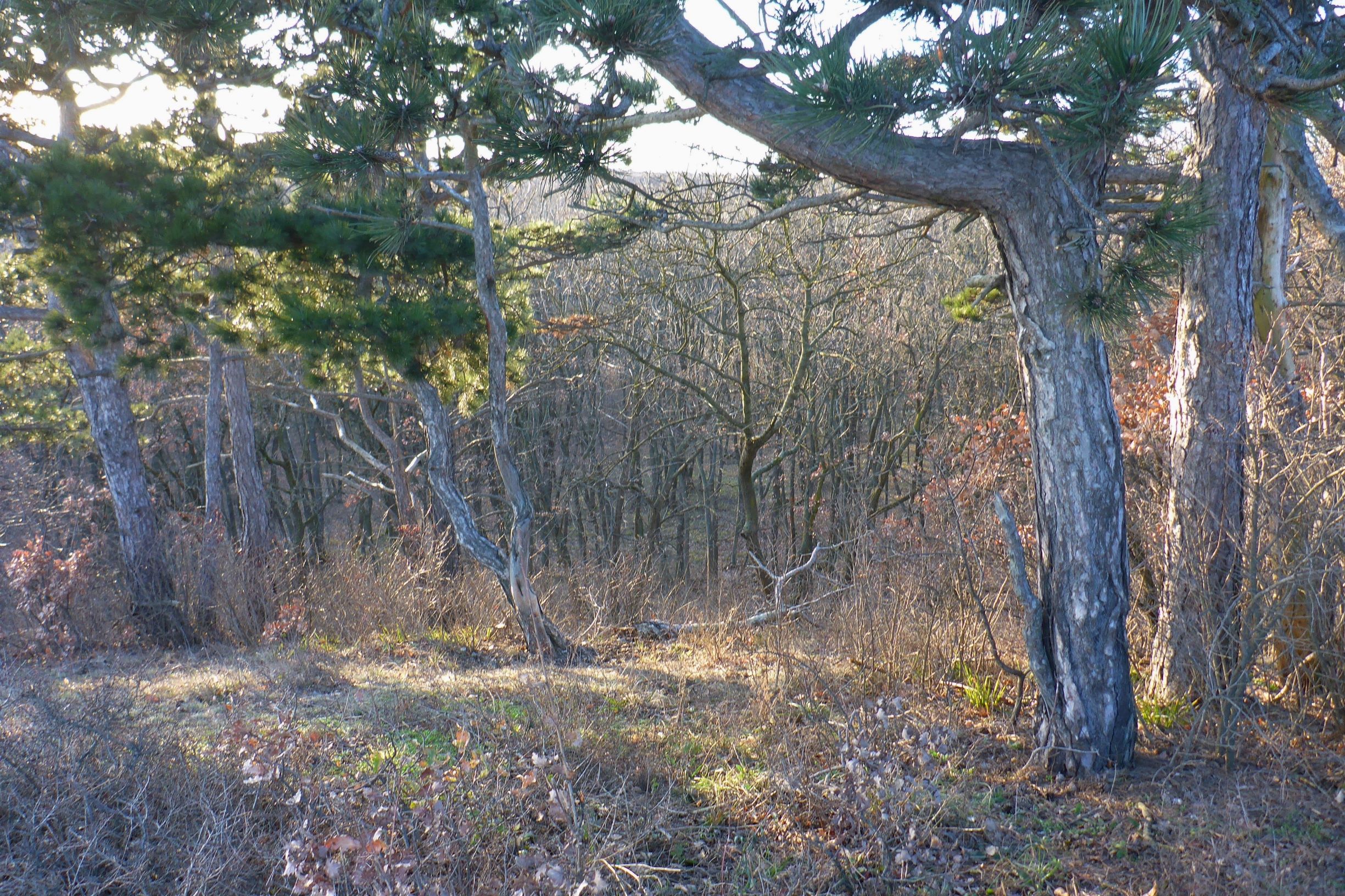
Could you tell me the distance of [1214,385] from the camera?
4602mm

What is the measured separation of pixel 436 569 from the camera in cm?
916

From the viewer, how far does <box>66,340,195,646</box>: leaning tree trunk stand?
30.1ft

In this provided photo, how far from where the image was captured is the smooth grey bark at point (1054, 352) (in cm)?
370

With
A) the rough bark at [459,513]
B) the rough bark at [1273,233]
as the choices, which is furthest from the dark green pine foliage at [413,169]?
the rough bark at [1273,233]

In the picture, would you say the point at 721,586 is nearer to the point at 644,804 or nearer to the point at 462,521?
the point at 462,521

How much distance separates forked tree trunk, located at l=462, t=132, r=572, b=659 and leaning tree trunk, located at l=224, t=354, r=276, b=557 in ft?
15.7

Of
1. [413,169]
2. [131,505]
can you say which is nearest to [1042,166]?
[413,169]

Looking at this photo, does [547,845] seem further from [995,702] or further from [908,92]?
[908,92]

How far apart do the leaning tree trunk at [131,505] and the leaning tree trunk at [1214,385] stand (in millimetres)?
9188

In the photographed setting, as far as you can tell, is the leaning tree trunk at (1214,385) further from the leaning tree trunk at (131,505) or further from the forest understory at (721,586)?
the leaning tree trunk at (131,505)

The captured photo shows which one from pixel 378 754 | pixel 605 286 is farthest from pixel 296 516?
pixel 378 754

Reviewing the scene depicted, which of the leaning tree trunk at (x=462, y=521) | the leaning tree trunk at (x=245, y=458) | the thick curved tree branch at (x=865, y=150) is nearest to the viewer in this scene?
the thick curved tree branch at (x=865, y=150)

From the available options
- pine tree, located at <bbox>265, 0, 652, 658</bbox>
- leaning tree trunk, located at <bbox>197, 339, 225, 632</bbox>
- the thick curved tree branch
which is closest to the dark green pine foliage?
pine tree, located at <bbox>265, 0, 652, 658</bbox>

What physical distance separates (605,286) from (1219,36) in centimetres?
1134
